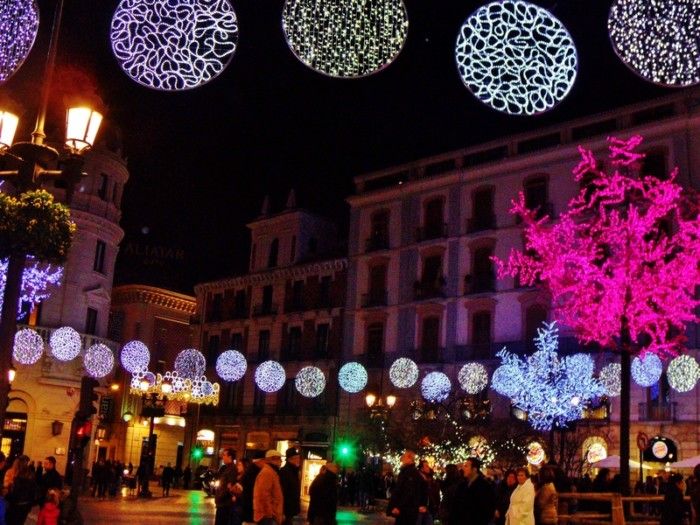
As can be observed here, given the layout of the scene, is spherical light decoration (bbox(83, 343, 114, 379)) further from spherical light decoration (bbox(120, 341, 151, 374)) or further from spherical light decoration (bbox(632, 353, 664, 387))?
spherical light decoration (bbox(632, 353, 664, 387))

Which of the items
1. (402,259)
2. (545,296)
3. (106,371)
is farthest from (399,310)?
(106,371)

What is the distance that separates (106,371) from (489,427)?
14.1 metres

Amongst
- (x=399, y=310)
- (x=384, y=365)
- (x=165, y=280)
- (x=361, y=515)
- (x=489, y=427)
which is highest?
(x=165, y=280)

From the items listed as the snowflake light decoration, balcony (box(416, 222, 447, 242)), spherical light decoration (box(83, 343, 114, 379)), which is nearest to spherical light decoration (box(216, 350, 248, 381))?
spherical light decoration (box(83, 343, 114, 379))

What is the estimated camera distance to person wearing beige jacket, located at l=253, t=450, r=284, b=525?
31.2ft

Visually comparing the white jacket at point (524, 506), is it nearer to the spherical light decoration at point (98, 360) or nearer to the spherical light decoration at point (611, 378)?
the spherical light decoration at point (611, 378)

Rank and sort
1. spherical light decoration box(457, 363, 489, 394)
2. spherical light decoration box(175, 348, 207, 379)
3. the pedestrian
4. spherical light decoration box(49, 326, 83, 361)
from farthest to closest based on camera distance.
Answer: spherical light decoration box(175, 348, 207, 379) < spherical light decoration box(457, 363, 489, 394) < spherical light decoration box(49, 326, 83, 361) < the pedestrian

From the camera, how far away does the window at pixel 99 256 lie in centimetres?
3575

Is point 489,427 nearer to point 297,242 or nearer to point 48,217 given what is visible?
point 297,242

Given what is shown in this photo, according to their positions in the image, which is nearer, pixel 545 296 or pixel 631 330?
pixel 631 330

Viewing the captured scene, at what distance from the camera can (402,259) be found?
39938mm

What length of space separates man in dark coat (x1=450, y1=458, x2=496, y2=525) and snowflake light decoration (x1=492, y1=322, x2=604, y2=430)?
1760 cm

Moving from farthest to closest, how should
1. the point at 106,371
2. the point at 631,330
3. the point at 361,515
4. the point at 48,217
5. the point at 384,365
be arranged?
the point at 384,365 → the point at 106,371 → the point at 361,515 → the point at 631,330 → the point at 48,217

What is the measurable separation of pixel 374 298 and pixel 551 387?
13565 mm
